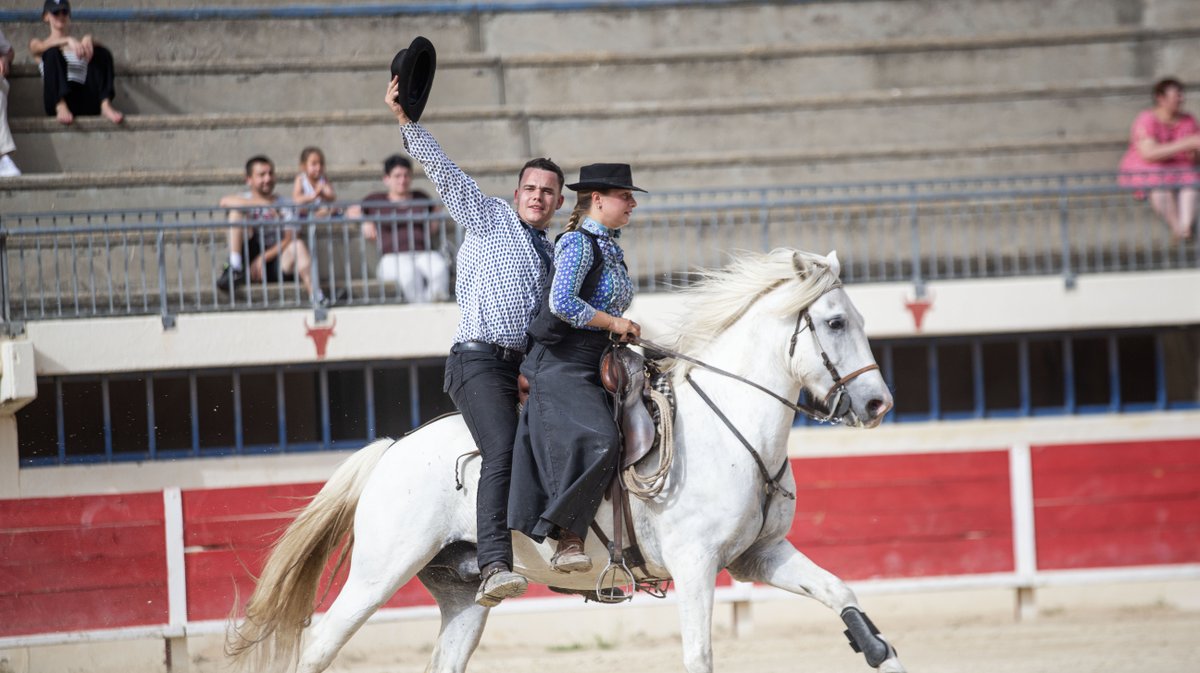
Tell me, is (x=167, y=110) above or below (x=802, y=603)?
above

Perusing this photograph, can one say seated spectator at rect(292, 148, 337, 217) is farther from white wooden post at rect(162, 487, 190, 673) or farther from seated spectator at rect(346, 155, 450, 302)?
white wooden post at rect(162, 487, 190, 673)

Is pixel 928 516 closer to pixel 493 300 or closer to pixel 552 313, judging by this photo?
pixel 493 300

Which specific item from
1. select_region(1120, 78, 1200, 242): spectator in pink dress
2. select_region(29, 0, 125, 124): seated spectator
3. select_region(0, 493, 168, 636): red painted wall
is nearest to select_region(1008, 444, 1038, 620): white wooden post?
select_region(1120, 78, 1200, 242): spectator in pink dress

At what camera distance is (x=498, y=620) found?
8.26 metres

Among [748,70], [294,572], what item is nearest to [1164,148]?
[748,70]

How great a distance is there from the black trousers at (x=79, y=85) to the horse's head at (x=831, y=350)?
7.49 metres

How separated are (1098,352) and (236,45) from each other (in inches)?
287

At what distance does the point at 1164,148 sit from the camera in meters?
10.1

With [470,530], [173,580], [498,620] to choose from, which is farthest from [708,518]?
[173,580]

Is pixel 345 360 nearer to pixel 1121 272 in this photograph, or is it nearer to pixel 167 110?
pixel 167 110

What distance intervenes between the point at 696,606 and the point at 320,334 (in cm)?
459

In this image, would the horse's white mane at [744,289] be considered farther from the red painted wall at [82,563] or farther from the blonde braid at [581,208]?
the red painted wall at [82,563]

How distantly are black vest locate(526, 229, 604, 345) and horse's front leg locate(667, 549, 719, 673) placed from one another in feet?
2.74

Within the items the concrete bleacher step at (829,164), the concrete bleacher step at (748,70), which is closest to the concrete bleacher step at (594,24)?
the concrete bleacher step at (748,70)
